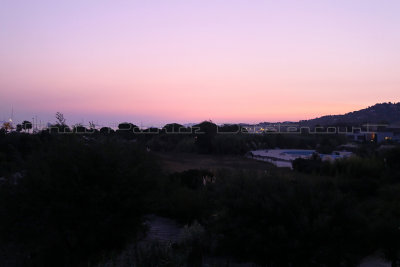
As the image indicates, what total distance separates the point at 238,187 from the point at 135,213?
213 centimetres

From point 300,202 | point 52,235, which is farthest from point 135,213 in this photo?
point 300,202

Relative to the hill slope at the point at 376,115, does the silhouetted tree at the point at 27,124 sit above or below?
below

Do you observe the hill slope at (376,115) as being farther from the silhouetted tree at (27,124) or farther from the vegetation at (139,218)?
the vegetation at (139,218)

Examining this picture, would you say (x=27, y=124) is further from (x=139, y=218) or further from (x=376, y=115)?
(x=376, y=115)

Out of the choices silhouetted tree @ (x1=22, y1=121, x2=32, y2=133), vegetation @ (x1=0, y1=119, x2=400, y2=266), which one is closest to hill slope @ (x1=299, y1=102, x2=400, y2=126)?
silhouetted tree @ (x1=22, y1=121, x2=32, y2=133)

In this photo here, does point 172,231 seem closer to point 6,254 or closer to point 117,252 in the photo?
point 117,252

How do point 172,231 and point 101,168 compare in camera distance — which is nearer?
point 101,168

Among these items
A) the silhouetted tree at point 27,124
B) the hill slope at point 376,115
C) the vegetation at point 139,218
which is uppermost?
the hill slope at point 376,115

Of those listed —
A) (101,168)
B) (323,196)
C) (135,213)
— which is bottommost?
(135,213)

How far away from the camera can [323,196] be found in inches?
254

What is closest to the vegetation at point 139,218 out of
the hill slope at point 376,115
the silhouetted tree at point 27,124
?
the silhouetted tree at point 27,124

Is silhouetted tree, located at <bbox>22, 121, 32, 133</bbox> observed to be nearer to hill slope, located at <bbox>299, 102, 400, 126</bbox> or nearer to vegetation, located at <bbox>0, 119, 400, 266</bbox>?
vegetation, located at <bbox>0, 119, 400, 266</bbox>

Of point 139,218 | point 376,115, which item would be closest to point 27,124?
point 139,218

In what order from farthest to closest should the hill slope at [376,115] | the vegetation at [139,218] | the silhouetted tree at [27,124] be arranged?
1. the hill slope at [376,115]
2. the silhouetted tree at [27,124]
3. the vegetation at [139,218]
